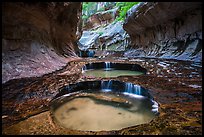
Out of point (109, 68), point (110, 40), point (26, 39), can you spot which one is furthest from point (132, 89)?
point (110, 40)

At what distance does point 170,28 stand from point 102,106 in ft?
26.4

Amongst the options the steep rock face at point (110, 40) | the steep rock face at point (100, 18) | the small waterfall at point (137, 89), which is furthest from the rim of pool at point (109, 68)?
the steep rock face at point (100, 18)

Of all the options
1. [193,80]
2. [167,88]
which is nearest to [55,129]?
[167,88]

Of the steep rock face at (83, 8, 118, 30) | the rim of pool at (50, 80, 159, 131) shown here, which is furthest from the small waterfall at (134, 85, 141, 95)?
the steep rock face at (83, 8, 118, 30)

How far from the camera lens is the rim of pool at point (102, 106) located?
284cm

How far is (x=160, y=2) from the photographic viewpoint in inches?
307

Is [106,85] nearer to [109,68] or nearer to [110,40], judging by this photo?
[109,68]

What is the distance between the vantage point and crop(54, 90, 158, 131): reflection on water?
2801 mm

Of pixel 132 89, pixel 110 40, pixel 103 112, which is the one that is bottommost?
pixel 103 112

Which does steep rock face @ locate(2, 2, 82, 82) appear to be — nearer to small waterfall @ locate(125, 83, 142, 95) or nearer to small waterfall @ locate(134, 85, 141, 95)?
small waterfall @ locate(125, 83, 142, 95)

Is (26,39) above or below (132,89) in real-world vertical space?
above

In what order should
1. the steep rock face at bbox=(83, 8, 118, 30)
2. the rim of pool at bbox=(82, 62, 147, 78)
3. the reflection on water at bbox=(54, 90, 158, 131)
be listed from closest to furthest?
the reflection on water at bbox=(54, 90, 158, 131) → the rim of pool at bbox=(82, 62, 147, 78) → the steep rock face at bbox=(83, 8, 118, 30)

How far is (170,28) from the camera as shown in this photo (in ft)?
31.6

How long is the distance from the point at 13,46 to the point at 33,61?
0.86 metres
